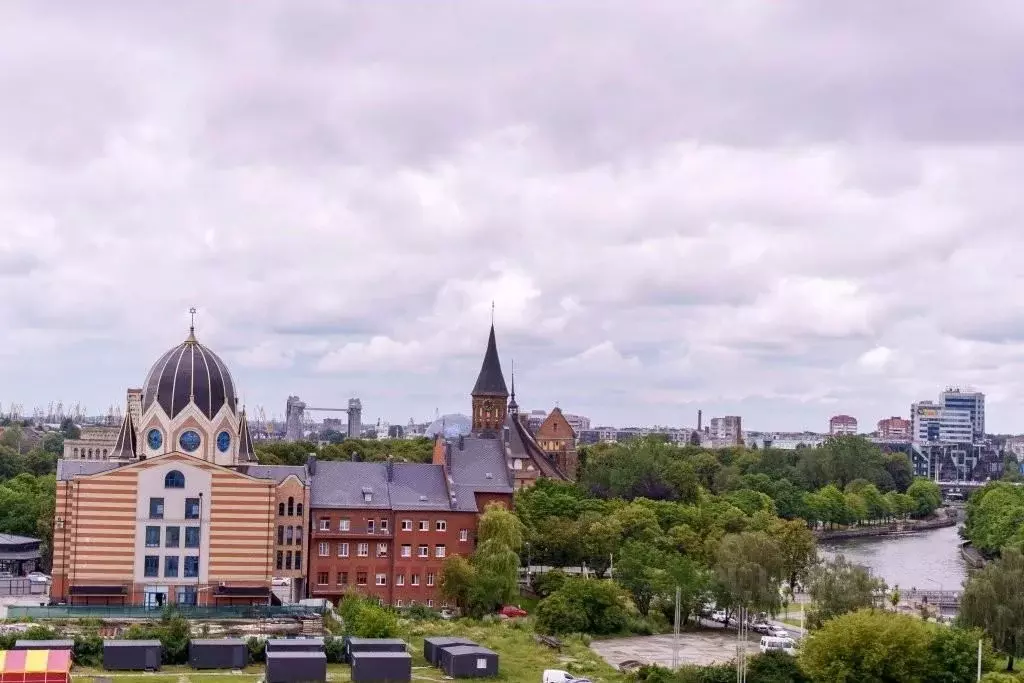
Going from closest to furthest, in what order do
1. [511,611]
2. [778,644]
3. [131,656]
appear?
[131,656] < [778,644] < [511,611]

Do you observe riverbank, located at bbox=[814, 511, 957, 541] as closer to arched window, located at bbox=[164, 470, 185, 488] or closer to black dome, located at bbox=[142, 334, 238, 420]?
black dome, located at bbox=[142, 334, 238, 420]

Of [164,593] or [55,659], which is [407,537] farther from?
[55,659]

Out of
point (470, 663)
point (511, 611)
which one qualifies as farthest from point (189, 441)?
point (470, 663)

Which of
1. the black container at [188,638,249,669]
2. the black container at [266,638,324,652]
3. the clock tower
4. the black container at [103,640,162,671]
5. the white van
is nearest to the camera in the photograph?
the black container at [103,640,162,671]

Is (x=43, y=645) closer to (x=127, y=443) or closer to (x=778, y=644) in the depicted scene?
(x=127, y=443)

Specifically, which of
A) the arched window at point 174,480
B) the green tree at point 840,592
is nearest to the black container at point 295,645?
the arched window at point 174,480

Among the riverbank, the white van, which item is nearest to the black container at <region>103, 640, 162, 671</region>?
the white van

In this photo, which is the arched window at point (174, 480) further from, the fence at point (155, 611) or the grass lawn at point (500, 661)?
the grass lawn at point (500, 661)
